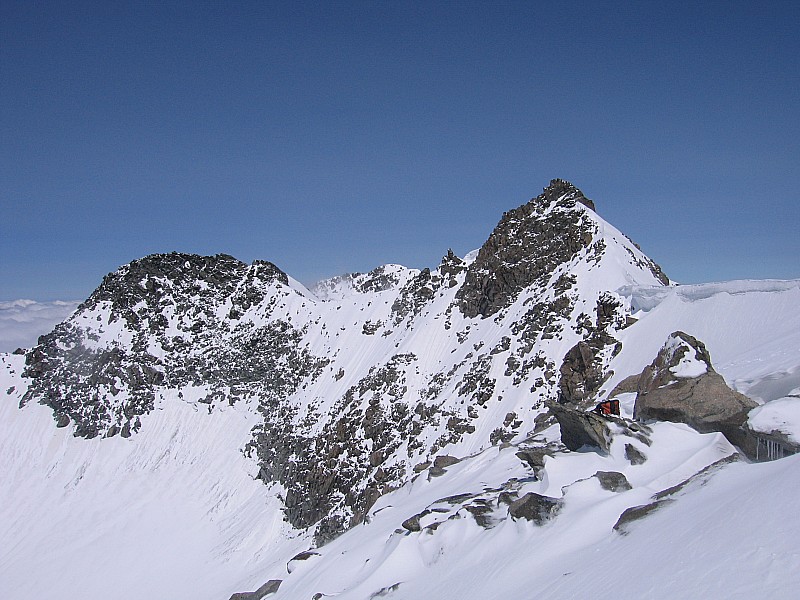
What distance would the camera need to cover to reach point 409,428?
38781 mm

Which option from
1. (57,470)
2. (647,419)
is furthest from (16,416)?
(647,419)

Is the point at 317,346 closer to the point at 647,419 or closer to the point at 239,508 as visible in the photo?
the point at 239,508

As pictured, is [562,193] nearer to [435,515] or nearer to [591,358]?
[591,358]

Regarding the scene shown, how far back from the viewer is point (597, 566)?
8.01 m

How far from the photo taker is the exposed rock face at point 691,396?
12.5 meters

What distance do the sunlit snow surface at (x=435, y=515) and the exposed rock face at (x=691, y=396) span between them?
0.53 meters

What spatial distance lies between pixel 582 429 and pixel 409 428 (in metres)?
25.8

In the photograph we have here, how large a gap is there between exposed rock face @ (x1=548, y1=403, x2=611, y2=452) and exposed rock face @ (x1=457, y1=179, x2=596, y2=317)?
30.5 meters

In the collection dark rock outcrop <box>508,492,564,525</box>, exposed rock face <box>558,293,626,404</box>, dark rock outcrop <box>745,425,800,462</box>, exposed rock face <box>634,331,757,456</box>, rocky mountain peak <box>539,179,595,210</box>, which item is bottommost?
dark rock outcrop <box>745,425,800,462</box>

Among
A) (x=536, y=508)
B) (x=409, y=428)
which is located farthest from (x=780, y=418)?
(x=409, y=428)

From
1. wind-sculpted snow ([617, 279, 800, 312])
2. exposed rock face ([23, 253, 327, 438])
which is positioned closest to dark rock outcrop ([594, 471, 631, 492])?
wind-sculpted snow ([617, 279, 800, 312])

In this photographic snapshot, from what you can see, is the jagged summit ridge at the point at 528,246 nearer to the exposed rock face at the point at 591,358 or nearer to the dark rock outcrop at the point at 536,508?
the exposed rock face at the point at 591,358

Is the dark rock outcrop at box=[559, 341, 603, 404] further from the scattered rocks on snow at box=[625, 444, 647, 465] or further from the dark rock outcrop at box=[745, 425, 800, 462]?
the dark rock outcrop at box=[745, 425, 800, 462]

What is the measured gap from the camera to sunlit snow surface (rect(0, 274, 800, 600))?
23.7 ft
